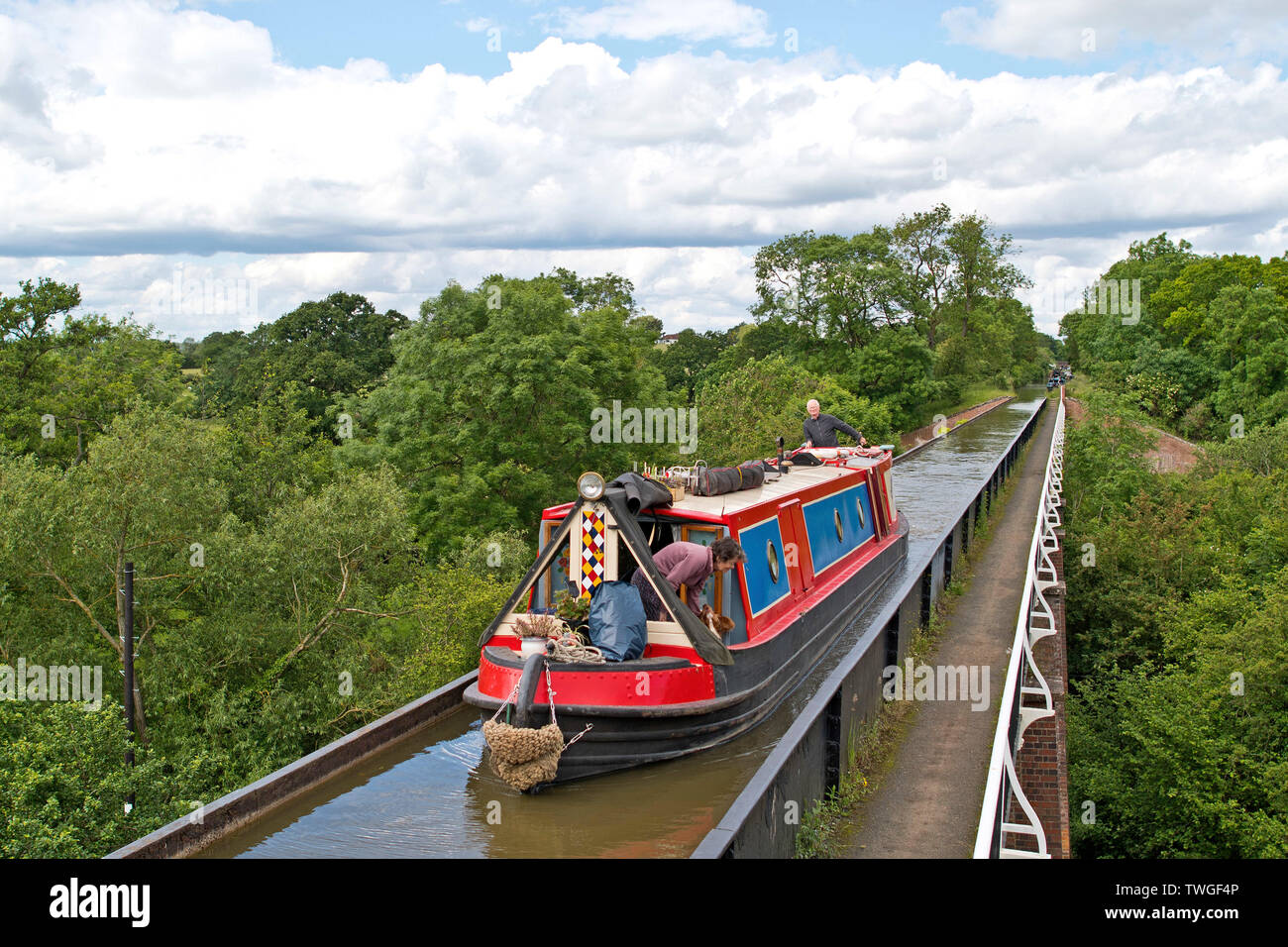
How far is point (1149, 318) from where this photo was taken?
70312mm

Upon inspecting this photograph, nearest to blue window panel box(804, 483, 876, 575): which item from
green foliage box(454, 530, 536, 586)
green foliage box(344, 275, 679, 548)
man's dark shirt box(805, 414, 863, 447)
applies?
man's dark shirt box(805, 414, 863, 447)

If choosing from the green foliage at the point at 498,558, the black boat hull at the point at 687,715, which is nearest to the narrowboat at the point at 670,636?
the black boat hull at the point at 687,715

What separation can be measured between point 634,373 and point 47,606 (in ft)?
58.9

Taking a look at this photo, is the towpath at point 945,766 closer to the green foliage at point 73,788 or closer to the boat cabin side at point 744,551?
the boat cabin side at point 744,551

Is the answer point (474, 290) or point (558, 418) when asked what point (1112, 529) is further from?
point (474, 290)

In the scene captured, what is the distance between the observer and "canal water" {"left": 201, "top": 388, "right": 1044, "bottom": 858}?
7070 millimetres

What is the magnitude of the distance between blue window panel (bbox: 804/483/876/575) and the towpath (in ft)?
5.68

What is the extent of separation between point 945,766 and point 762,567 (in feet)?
10.3

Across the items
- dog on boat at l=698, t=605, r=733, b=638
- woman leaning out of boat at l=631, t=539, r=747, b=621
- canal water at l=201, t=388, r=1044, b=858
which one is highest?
woman leaning out of boat at l=631, t=539, r=747, b=621

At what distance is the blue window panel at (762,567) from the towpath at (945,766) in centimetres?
182

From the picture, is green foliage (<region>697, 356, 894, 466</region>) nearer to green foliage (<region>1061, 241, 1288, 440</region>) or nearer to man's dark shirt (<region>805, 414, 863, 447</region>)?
green foliage (<region>1061, 241, 1288, 440</region>)

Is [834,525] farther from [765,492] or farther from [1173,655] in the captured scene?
[1173,655]

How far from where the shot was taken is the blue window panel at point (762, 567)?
9.98m
